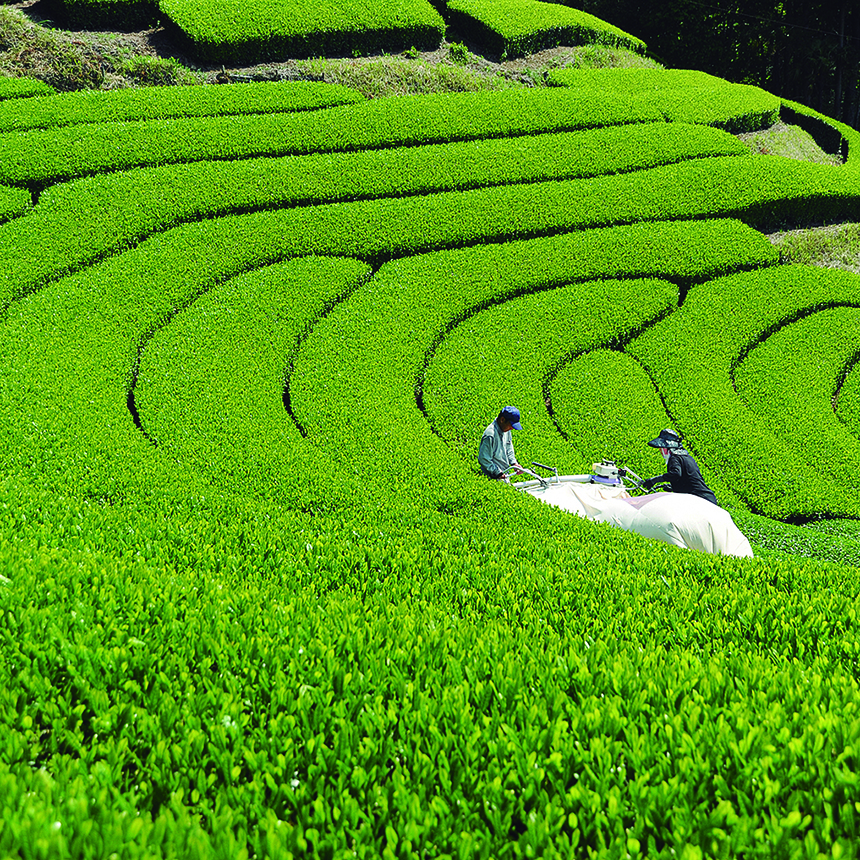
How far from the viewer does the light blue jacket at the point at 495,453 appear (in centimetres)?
1146

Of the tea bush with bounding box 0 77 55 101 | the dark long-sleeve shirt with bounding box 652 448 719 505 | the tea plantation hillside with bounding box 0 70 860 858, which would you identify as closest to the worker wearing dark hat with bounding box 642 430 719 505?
the dark long-sleeve shirt with bounding box 652 448 719 505

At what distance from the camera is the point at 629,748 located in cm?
314

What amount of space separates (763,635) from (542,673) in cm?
229

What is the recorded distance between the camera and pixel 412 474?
425 inches

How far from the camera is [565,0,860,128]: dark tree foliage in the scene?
4034 cm

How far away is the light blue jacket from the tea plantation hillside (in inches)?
25.2

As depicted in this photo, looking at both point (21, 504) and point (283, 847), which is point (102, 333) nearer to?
point (21, 504)

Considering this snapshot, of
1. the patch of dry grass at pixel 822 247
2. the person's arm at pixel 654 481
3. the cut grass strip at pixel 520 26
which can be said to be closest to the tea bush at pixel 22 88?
the cut grass strip at pixel 520 26

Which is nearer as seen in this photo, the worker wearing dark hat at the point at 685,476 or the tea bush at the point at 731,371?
the worker wearing dark hat at the point at 685,476

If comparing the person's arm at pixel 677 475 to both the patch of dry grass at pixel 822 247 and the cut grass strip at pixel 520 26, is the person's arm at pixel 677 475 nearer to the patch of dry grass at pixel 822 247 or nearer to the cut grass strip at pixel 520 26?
the patch of dry grass at pixel 822 247

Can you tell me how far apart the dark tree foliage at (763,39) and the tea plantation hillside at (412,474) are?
603 inches

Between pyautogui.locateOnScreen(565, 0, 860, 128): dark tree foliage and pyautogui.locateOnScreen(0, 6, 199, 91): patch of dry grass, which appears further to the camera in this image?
pyautogui.locateOnScreen(565, 0, 860, 128): dark tree foliage

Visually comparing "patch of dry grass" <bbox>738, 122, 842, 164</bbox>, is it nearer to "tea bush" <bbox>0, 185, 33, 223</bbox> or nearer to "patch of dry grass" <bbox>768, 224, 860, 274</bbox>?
"patch of dry grass" <bbox>768, 224, 860, 274</bbox>

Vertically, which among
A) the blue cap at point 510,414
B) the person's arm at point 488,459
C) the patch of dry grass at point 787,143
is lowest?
the person's arm at point 488,459
